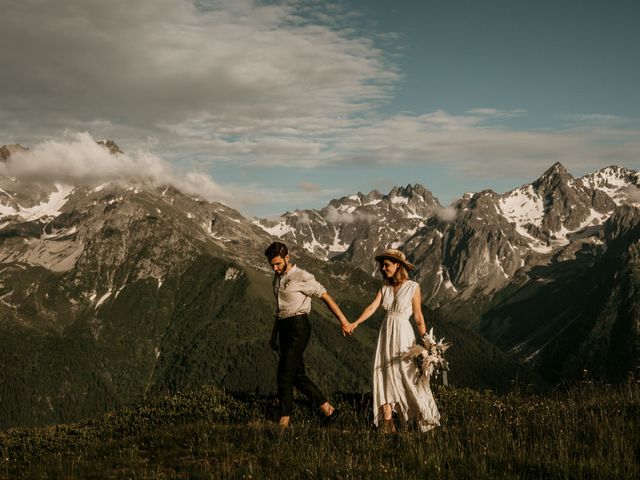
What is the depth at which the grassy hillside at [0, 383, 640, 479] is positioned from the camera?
9219 millimetres

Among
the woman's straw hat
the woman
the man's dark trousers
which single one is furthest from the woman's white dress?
the man's dark trousers

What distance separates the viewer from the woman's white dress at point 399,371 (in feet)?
45.6

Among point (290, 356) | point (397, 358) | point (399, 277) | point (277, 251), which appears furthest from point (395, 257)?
point (290, 356)

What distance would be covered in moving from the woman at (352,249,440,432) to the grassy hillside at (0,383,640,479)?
0.69 meters

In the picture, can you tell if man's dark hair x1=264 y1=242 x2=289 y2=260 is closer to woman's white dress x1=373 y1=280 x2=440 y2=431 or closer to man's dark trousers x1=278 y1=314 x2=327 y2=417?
man's dark trousers x1=278 y1=314 x2=327 y2=417

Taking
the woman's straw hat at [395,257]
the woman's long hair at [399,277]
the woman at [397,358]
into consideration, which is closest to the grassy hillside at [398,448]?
the woman at [397,358]

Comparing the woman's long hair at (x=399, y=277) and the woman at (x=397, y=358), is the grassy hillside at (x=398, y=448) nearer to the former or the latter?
the woman at (x=397, y=358)

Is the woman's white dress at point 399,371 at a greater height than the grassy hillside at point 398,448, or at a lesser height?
greater

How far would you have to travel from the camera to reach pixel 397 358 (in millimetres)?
14422

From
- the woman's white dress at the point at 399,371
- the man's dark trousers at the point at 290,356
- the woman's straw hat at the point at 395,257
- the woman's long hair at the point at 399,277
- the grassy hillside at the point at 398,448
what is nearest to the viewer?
the grassy hillside at the point at 398,448

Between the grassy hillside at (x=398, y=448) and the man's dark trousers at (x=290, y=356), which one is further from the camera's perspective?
the man's dark trousers at (x=290, y=356)

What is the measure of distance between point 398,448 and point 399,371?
137 inches

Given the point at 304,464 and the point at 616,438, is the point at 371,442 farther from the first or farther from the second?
the point at 616,438

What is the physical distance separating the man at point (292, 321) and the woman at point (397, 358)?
1106 millimetres
